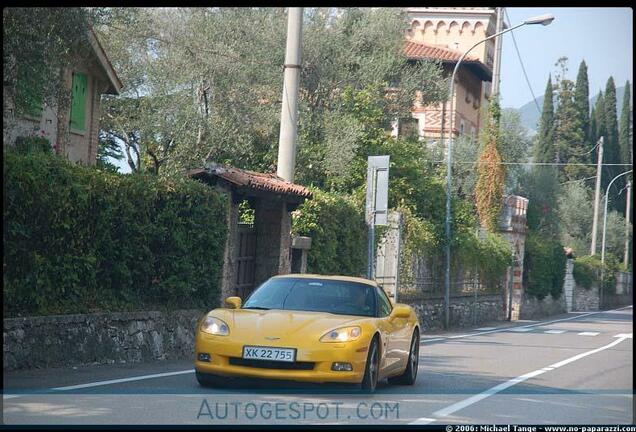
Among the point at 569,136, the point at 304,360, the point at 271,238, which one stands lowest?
the point at 304,360

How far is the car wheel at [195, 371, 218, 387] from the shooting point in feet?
37.9

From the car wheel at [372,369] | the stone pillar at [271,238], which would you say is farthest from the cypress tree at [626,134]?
the car wheel at [372,369]

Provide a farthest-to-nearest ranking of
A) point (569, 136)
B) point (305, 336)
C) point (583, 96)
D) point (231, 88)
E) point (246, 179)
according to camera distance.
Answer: point (583, 96)
point (569, 136)
point (231, 88)
point (246, 179)
point (305, 336)

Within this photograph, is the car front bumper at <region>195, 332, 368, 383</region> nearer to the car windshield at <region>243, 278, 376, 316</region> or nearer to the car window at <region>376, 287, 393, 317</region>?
the car windshield at <region>243, 278, 376, 316</region>

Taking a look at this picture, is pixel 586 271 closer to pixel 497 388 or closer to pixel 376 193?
pixel 376 193

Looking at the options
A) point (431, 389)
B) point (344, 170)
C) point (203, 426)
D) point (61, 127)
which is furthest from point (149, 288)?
point (344, 170)

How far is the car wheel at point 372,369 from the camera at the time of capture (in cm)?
1160

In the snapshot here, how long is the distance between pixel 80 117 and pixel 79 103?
0.42 meters

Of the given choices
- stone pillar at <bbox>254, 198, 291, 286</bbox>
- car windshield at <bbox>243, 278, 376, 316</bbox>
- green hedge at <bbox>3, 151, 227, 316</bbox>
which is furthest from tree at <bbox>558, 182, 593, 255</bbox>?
car windshield at <bbox>243, 278, 376, 316</bbox>

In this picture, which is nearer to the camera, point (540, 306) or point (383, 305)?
point (383, 305)

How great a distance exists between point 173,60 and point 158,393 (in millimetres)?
24625

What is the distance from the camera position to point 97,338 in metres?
14.5

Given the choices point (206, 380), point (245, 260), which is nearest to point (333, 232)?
point (245, 260)

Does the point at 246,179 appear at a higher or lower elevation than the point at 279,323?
higher
